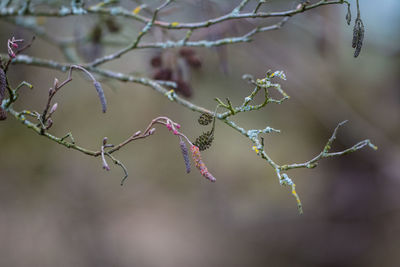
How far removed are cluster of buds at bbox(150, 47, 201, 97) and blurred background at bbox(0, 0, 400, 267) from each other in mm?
2101

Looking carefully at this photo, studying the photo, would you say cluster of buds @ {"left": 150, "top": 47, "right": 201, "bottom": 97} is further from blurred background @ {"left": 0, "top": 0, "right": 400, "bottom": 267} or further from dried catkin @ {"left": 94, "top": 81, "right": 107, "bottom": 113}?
blurred background @ {"left": 0, "top": 0, "right": 400, "bottom": 267}

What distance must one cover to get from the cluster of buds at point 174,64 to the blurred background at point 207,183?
82.7 inches

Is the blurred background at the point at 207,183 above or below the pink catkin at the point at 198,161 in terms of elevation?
above

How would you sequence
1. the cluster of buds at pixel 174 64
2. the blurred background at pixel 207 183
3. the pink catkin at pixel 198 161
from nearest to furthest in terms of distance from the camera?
the pink catkin at pixel 198 161 < the cluster of buds at pixel 174 64 < the blurred background at pixel 207 183

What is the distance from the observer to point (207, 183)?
5801mm

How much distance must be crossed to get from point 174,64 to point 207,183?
3780mm

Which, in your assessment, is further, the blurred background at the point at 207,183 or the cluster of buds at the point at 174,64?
the blurred background at the point at 207,183

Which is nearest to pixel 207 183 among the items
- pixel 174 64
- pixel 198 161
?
pixel 174 64

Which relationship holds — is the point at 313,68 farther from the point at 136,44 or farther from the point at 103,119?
the point at 136,44

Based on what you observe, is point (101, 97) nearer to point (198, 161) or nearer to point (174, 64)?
point (198, 161)

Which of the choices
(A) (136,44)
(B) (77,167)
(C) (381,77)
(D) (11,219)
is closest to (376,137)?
(C) (381,77)

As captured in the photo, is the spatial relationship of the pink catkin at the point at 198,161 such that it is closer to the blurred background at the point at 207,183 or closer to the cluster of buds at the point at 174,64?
the cluster of buds at the point at 174,64

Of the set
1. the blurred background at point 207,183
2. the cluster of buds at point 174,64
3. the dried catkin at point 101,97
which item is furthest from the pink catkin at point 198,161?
the blurred background at point 207,183

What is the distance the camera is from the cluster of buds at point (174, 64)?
206 centimetres
